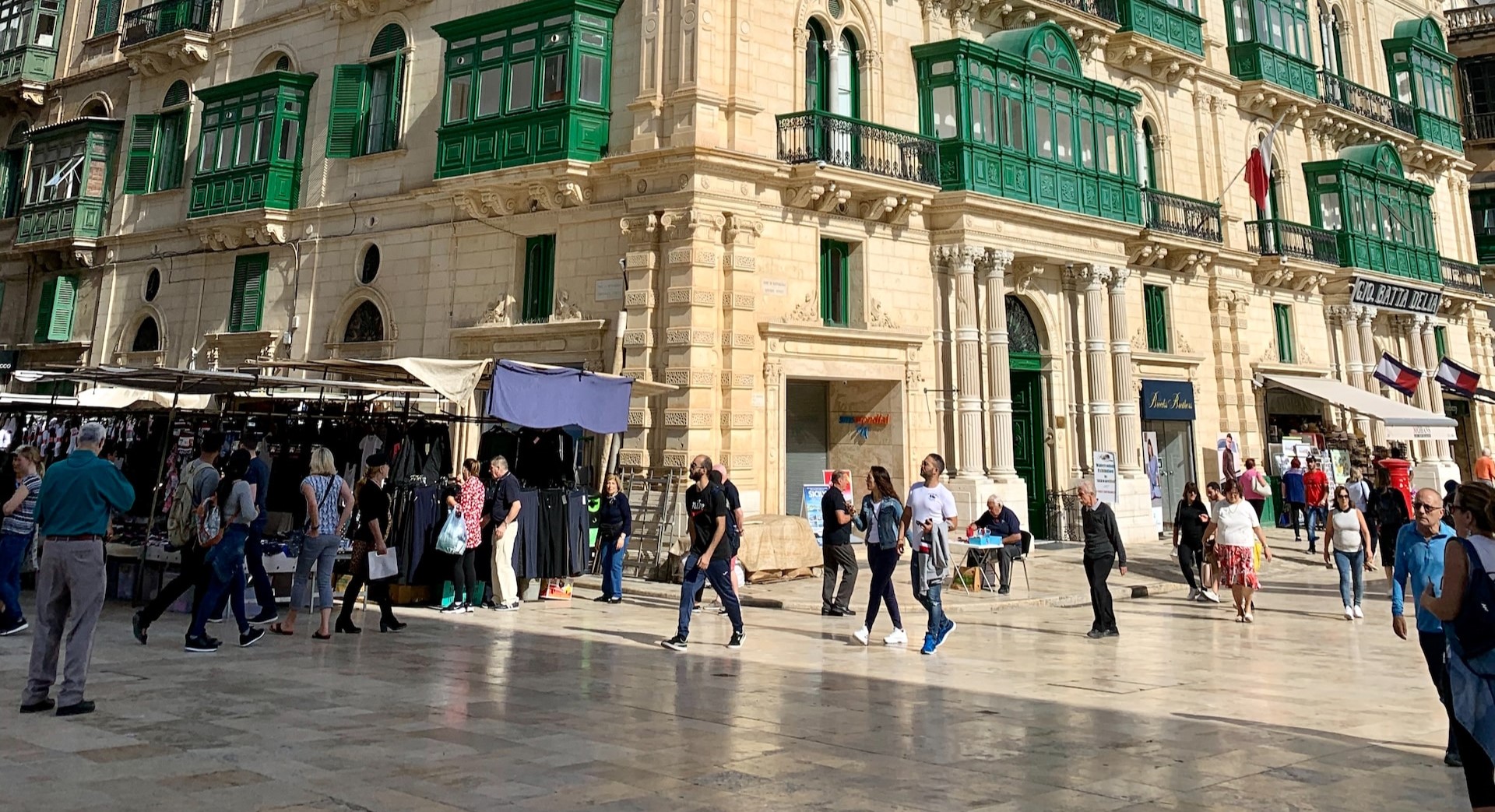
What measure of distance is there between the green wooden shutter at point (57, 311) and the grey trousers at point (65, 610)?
23781 mm

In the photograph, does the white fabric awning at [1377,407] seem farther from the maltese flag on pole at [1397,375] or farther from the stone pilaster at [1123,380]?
the stone pilaster at [1123,380]

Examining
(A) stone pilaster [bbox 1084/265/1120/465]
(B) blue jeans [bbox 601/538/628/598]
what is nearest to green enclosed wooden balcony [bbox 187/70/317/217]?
(B) blue jeans [bbox 601/538/628/598]

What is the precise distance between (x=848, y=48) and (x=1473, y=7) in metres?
32.4

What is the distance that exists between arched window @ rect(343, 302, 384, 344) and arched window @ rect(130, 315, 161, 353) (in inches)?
273

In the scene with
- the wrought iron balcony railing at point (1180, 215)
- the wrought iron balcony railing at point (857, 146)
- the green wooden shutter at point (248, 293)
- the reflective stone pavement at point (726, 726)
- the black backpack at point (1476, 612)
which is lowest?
the reflective stone pavement at point (726, 726)

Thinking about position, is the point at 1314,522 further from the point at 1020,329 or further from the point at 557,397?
the point at 557,397

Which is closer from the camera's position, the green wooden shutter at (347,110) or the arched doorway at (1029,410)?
the arched doorway at (1029,410)

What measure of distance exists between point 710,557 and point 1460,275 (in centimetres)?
3533

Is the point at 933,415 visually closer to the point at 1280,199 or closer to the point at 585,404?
the point at 585,404

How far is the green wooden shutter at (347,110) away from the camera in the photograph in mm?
21219

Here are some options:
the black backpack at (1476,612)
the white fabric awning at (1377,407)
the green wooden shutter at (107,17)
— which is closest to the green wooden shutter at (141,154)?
the green wooden shutter at (107,17)

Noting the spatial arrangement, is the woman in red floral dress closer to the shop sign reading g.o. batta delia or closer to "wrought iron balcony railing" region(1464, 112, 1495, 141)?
the shop sign reading g.o. batta delia

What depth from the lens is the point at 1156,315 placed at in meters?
24.2

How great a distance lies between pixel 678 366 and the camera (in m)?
16.4
